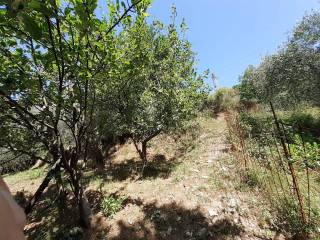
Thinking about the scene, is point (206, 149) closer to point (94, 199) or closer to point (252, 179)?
point (252, 179)

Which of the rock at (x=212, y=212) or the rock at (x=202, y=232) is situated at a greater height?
the rock at (x=212, y=212)

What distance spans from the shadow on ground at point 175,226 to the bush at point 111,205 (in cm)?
49

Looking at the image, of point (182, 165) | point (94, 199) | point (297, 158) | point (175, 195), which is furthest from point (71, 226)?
point (297, 158)

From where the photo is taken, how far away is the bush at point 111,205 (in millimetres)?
7398

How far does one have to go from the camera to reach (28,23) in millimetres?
1261

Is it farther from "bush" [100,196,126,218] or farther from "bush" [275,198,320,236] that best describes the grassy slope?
"bush" [275,198,320,236]

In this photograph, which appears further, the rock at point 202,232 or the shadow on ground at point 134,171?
the shadow on ground at point 134,171

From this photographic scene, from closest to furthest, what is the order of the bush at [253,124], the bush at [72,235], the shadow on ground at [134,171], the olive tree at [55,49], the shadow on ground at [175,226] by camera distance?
1. the olive tree at [55,49]
2. the shadow on ground at [175,226]
3. the bush at [72,235]
4. the shadow on ground at [134,171]
5. the bush at [253,124]

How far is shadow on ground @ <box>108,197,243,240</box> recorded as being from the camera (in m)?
5.98

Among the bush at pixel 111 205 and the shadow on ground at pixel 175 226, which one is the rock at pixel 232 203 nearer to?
the shadow on ground at pixel 175 226

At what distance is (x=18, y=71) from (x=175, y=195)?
542 cm

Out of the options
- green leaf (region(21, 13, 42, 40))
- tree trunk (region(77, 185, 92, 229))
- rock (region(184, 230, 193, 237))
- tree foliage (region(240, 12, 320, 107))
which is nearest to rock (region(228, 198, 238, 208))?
rock (region(184, 230, 193, 237))

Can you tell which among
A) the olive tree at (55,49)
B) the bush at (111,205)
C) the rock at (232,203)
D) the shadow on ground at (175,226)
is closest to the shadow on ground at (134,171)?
the bush at (111,205)

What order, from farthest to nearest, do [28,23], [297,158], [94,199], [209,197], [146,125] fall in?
[146,125] < [94,199] < [209,197] < [297,158] < [28,23]
